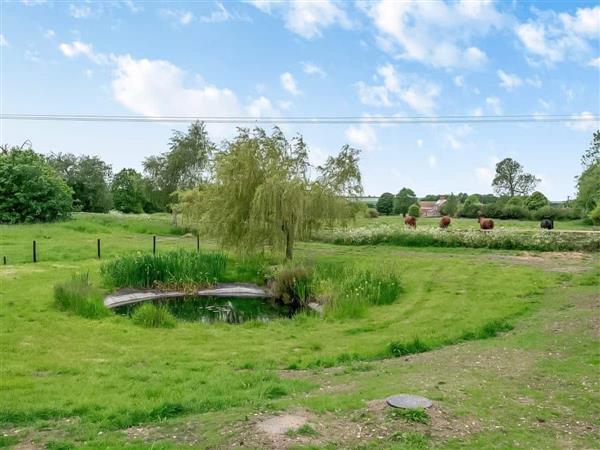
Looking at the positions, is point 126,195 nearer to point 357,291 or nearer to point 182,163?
point 182,163

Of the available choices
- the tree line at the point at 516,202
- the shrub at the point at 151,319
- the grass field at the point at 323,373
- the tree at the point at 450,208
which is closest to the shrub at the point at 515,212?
the tree line at the point at 516,202

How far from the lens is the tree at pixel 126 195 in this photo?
2655 inches

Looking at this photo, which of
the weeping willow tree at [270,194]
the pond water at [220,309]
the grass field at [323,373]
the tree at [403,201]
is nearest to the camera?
the grass field at [323,373]

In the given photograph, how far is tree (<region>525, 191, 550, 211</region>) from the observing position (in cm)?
5275

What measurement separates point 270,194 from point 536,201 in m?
43.1

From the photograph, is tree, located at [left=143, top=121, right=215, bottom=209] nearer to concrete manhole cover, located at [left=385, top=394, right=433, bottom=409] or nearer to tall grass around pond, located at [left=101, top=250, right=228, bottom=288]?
tall grass around pond, located at [left=101, top=250, right=228, bottom=288]

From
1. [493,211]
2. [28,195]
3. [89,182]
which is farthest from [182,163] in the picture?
[493,211]

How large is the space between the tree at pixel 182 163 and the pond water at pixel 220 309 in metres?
22.4

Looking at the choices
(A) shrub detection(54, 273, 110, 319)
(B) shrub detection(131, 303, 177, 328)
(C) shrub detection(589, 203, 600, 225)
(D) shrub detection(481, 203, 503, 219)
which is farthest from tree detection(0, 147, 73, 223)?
(D) shrub detection(481, 203, 503, 219)

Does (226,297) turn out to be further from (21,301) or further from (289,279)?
(21,301)

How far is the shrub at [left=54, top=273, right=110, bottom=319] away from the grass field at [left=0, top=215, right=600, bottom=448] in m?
0.28

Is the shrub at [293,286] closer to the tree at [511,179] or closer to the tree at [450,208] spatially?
the tree at [450,208]

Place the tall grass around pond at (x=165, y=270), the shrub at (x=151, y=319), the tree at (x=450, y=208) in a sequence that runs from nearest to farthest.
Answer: the shrub at (x=151, y=319) < the tall grass around pond at (x=165, y=270) < the tree at (x=450, y=208)

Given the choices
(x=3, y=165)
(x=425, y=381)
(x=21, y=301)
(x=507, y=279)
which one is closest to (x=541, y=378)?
(x=425, y=381)
